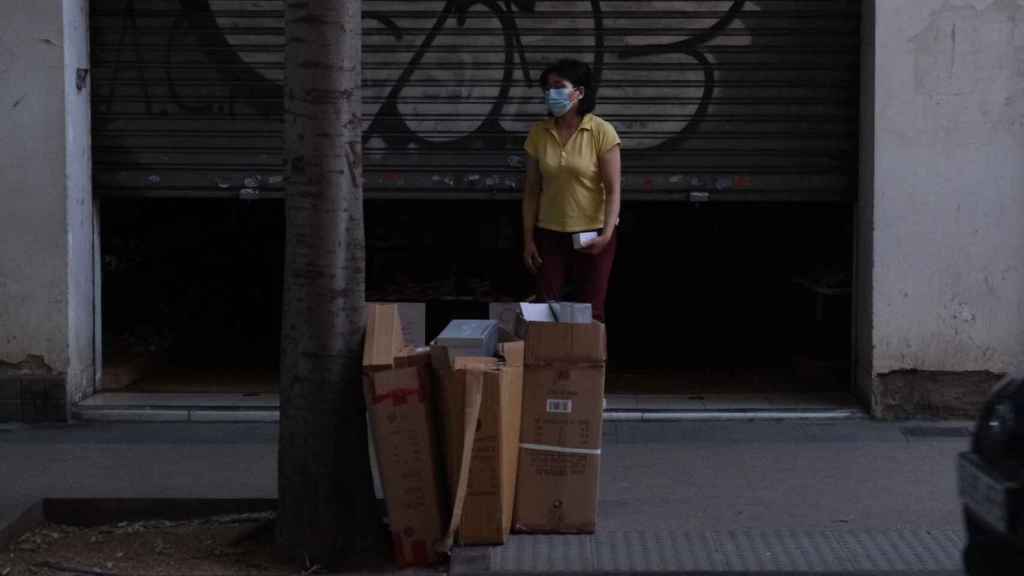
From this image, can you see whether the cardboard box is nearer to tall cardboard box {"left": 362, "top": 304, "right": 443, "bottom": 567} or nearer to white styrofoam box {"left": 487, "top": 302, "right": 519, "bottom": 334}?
tall cardboard box {"left": 362, "top": 304, "right": 443, "bottom": 567}

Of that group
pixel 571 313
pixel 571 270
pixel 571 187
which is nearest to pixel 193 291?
pixel 571 270

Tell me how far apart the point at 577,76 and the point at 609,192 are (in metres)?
0.65

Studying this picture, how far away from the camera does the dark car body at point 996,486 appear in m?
4.61

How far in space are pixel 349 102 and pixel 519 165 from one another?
3.06 m

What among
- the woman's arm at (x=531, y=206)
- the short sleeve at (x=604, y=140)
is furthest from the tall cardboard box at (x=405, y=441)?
the short sleeve at (x=604, y=140)

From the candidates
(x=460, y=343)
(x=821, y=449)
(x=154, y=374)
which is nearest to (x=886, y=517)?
(x=821, y=449)

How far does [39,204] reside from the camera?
28.5 feet

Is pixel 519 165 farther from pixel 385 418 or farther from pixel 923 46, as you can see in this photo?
pixel 385 418

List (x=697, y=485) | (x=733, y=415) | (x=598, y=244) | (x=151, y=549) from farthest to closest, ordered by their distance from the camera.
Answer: (x=733, y=415)
(x=598, y=244)
(x=697, y=485)
(x=151, y=549)

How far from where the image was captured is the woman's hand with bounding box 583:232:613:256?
8078mm

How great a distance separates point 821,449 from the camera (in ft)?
26.7

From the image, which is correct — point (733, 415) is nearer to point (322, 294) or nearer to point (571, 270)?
point (571, 270)

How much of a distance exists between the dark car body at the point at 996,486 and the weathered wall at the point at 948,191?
373cm

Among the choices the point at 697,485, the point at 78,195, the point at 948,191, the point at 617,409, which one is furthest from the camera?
the point at 617,409
